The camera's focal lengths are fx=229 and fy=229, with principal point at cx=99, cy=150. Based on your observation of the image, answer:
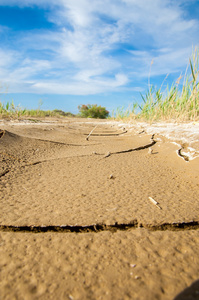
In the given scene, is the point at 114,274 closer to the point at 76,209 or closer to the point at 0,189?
the point at 76,209

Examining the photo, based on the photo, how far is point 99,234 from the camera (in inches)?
25.8

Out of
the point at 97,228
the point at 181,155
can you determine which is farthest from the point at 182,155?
the point at 97,228

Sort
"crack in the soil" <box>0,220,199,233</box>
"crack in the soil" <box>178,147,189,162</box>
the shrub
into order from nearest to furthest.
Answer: "crack in the soil" <box>0,220,199,233</box>
"crack in the soil" <box>178,147,189,162</box>
the shrub

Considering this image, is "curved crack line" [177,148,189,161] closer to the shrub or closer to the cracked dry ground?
the cracked dry ground

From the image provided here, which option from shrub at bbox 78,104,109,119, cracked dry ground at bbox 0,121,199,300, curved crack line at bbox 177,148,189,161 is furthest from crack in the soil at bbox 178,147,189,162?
shrub at bbox 78,104,109,119

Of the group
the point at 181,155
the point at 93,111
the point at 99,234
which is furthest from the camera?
the point at 93,111

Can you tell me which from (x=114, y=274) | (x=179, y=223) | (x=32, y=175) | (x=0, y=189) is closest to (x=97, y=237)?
(x=114, y=274)

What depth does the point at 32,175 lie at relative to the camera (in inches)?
50.2

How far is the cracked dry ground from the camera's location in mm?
476

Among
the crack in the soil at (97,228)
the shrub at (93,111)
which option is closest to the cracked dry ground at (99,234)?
the crack in the soil at (97,228)

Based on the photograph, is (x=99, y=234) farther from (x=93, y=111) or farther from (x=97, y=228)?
(x=93, y=111)

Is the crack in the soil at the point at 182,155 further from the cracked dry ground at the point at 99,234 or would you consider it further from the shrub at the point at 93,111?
the shrub at the point at 93,111

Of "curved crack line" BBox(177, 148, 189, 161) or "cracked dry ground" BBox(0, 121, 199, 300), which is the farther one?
"curved crack line" BBox(177, 148, 189, 161)

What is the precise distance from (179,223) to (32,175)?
84 cm
